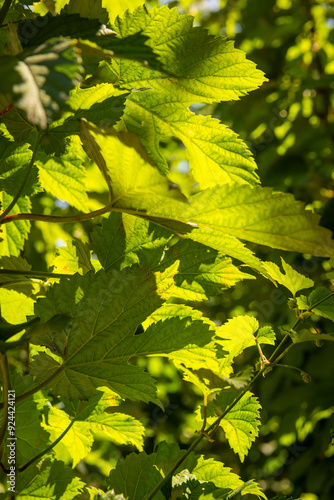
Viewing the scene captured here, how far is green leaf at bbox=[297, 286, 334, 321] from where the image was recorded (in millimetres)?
792

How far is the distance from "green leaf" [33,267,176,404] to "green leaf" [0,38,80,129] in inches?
9.8

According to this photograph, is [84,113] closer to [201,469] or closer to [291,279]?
[291,279]

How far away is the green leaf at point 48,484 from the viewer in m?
0.72

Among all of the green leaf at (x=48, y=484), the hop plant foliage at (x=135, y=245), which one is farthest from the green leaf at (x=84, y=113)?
the green leaf at (x=48, y=484)

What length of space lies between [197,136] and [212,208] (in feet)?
0.82

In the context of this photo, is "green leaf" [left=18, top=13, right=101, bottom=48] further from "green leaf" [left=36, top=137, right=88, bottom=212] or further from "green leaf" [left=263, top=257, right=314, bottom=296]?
"green leaf" [left=263, top=257, right=314, bottom=296]

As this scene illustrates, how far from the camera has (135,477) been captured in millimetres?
743

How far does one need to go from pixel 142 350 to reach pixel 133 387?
49 millimetres

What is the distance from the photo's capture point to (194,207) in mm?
595

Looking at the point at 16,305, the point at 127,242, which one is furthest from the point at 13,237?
the point at 127,242

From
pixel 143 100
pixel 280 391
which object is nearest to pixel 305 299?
pixel 143 100

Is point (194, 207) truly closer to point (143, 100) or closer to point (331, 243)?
point (331, 243)

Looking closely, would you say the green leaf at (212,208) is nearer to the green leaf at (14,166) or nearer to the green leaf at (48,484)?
the green leaf at (14,166)

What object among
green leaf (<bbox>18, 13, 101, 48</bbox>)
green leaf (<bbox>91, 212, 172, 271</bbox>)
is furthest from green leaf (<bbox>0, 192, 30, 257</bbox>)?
green leaf (<bbox>18, 13, 101, 48</bbox>)
